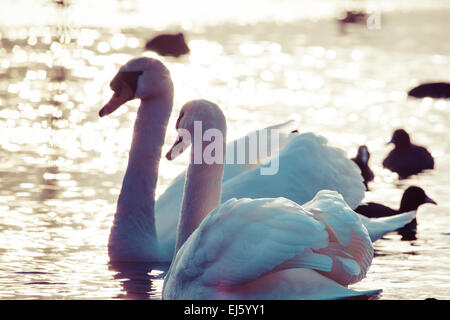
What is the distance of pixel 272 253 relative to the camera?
18.1 ft

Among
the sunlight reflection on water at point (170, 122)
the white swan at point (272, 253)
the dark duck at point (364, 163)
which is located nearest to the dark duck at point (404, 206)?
the sunlight reflection on water at point (170, 122)

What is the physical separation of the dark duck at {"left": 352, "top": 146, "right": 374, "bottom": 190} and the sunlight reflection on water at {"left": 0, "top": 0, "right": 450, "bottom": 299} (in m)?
0.16

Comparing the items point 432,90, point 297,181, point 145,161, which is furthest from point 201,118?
point 432,90

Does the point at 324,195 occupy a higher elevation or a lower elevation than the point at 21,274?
higher

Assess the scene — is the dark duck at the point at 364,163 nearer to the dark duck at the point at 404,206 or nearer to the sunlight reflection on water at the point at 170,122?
the sunlight reflection on water at the point at 170,122

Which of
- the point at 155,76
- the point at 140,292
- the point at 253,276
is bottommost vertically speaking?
the point at 140,292

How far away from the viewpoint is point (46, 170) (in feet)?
38.1

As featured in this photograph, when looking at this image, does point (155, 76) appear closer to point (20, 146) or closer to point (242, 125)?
point (20, 146)

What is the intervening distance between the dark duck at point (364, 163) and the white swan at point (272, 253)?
19.5ft

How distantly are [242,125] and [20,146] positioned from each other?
343 cm

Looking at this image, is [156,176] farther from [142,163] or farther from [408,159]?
[408,159]

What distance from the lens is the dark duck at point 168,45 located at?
26516 millimetres

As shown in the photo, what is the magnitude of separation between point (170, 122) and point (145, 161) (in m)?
6.46

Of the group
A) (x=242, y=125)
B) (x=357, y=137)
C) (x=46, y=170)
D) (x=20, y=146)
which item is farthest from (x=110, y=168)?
(x=357, y=137)
